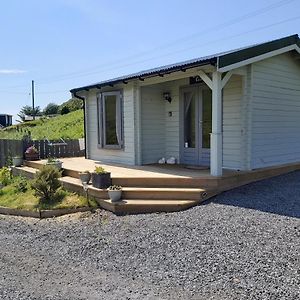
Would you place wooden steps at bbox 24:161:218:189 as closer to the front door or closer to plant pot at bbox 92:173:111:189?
plant pot at bbox 92:173:111:189

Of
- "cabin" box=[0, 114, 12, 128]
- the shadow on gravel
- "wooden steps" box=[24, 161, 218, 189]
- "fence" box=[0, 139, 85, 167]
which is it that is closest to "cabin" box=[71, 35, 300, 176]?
"wooden steps" box=[24, 161, 218, 189]

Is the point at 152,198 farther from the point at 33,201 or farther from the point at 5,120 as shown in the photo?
the point at 5,120

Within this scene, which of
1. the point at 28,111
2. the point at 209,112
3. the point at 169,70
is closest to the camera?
the point at 169,70

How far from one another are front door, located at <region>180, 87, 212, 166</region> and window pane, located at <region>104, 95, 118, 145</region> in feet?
6.50

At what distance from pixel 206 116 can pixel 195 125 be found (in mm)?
434

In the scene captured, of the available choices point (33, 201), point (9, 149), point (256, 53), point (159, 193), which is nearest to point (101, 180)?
point (159, 193)

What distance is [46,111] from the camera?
53.8m

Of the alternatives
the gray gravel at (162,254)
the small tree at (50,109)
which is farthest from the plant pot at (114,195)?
the small tree at (50,109)

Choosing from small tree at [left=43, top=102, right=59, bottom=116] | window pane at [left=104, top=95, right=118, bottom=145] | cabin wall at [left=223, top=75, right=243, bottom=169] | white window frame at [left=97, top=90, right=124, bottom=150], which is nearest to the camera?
cabin wall at [left=223, top=75, right=243, bottom=169]

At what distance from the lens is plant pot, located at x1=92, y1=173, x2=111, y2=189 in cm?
622

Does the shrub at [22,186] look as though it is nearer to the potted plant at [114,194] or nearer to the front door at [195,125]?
the potted plant at [114,194]

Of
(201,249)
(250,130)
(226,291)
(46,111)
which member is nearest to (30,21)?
(250,130)

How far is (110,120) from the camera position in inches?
370

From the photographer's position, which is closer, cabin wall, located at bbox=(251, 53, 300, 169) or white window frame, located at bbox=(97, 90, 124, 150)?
cabin wall, located at bbox=(251, 53, 300, 169)
